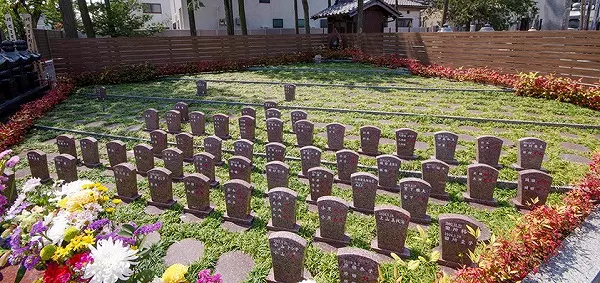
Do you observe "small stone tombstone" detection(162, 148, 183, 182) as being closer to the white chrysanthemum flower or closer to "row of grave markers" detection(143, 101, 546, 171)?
"row of grave markers" detection(143, 101, 546, 171)

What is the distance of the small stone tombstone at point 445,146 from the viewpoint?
263 inches

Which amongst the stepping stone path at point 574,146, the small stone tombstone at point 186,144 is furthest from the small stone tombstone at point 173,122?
the stepping stone path at point 574,146

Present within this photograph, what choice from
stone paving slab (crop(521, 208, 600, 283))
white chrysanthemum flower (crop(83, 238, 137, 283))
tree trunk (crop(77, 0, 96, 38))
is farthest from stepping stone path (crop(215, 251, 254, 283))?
tree trunk (crop(77, 0, 96, 38))

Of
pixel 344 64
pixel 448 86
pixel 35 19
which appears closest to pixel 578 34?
pixel 448 86

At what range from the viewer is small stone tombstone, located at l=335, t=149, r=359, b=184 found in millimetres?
6098

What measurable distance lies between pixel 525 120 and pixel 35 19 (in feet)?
125

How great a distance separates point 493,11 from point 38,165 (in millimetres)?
32665

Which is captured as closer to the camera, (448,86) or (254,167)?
(254,167)

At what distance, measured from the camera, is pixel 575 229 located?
378 cm

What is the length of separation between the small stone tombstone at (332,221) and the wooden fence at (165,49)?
1837 centimetres

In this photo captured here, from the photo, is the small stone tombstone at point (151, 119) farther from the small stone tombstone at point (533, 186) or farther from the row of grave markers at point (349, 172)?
the small stone tombstone at point (533, 186)

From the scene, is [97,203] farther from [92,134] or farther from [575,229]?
[92,134]

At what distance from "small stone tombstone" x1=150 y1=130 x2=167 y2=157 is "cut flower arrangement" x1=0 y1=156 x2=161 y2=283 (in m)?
4.71

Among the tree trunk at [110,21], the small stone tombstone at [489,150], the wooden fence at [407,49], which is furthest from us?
the tree trunk at [110,21]
